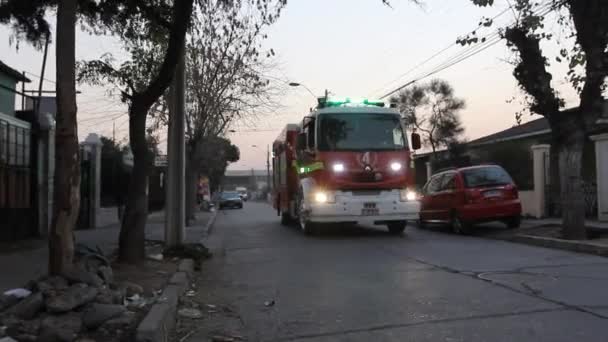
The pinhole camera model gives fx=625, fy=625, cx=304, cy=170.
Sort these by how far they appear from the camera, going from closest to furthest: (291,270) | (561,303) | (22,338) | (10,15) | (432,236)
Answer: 1. (22,338)
2. (561,303)
3. (291,270)
4. (10,15)
5. (432,236)

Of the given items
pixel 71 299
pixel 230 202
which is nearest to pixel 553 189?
pixel 71 299

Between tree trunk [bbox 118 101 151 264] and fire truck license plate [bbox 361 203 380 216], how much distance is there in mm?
6111

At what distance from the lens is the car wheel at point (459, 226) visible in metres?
15.5

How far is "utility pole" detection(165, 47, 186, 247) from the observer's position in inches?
465

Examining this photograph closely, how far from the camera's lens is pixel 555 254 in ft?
36.3

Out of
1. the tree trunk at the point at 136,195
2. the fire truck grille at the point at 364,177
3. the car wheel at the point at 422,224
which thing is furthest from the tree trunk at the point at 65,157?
the car wheel at the point at 422,224

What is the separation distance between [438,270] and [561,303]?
278 centimetres

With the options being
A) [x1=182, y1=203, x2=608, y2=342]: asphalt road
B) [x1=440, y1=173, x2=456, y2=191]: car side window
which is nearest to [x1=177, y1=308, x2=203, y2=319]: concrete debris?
[x1=182, y1=203, x2=608, y2=342]: asphalt road

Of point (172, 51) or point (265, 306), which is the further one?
point (172, 51)

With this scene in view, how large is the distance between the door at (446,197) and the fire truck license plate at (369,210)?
2.36 metres

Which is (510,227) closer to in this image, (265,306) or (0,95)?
(265,306)

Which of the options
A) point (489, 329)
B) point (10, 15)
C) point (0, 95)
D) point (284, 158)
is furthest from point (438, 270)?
point (0, 95)

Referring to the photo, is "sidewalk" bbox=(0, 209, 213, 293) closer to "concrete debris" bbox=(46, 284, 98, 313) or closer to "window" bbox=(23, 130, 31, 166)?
"concrete debris" bbox=(46, 284, 98, 313)

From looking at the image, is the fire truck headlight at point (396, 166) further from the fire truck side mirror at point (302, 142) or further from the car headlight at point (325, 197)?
the fire truck side mirror at point (302, 142)
